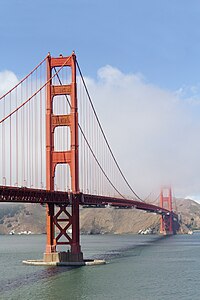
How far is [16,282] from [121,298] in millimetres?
9042

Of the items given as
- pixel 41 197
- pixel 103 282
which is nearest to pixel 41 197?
pixel 41 197

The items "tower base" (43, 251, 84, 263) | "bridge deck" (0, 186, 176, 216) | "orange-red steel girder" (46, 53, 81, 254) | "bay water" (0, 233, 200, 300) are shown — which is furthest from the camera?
"orange-red steel girder" (46, 53, 81, 254)

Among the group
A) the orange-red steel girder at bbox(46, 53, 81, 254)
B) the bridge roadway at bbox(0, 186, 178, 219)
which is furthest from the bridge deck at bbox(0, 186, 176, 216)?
the orange-red steel girder at bbox(46, 53, 81, 254)

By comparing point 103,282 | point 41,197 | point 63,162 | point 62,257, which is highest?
point 63,162

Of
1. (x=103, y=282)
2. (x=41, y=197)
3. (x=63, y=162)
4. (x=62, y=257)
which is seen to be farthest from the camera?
(x=63, y=162)

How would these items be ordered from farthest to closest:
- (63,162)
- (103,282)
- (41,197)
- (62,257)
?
(63,162) < (62,257) < (41,197) < (103,282)

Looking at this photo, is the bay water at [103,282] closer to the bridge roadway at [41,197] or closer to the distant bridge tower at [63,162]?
the distant bridge tower at [63,162]

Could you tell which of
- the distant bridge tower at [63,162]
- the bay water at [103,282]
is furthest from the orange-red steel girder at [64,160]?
the bay water at [103,282]

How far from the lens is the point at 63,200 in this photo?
50750mm

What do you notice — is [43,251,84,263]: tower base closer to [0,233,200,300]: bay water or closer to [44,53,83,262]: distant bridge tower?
[44,53,83,262]: distant bridge tower

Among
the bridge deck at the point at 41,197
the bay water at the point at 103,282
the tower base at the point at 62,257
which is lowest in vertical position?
the bay water at the point at 103,282

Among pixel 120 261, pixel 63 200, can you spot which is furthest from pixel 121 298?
pixel 120 261

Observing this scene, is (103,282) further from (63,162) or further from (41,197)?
(63,162)

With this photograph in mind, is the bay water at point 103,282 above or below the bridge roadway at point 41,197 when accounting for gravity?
below
